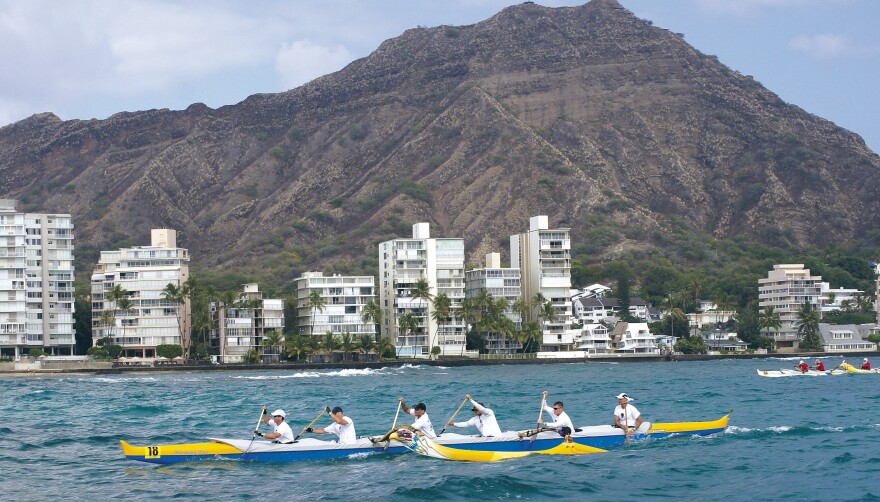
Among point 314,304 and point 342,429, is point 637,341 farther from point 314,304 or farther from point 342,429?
point 342,429

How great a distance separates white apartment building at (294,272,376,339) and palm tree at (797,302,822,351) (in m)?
61.4

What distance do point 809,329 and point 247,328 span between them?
7903cm

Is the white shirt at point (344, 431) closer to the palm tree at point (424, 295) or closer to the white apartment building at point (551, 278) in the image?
the palm tree at point (424, 295)

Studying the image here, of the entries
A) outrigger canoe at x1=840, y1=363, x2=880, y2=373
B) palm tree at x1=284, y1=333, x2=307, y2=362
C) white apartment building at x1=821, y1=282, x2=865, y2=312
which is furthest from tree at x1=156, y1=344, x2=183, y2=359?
white apartment building at x1=821, y1=282, x2=865, y2=312

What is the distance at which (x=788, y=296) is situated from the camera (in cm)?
18175

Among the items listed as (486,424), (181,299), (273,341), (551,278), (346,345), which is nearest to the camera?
(486,424)

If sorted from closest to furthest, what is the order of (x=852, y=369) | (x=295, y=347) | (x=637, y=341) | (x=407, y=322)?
(x=852, y=369)
(x=295, y=347)
(x=407, y=322)
(x=637, y=341)

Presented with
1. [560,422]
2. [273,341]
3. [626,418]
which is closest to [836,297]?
[273,341]

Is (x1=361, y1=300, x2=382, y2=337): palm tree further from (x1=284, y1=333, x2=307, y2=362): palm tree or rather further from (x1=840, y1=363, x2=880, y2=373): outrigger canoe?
(x1=840, y1=363, x2=880, y2=373): outrigger canoe

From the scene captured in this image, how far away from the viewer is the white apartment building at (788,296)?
17650 centimetres

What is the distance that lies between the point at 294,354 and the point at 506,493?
11423 cm

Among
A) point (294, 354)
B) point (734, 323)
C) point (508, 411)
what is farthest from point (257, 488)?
point (734, 323)

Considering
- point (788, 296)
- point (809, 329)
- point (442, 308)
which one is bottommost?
point (809, 329)

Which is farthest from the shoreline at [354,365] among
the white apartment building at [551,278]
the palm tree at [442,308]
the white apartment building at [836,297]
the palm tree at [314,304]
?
the white apartment building at [836,297]
